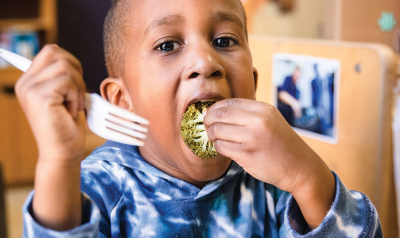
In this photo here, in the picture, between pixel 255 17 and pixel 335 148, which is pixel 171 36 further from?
pixel 255 17

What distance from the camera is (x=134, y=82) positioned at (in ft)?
1.88

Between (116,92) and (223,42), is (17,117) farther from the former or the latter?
(223,42)

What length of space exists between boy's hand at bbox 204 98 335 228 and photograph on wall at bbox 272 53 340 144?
352mm

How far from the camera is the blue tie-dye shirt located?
1.74 feet

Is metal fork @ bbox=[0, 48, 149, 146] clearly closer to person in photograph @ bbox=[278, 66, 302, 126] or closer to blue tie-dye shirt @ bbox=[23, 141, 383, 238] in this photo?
blue tie-dye shirt @ bbox=[23, 141, 383, 238]

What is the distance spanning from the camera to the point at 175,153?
55 centimetres

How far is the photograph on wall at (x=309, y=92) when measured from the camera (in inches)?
32.4

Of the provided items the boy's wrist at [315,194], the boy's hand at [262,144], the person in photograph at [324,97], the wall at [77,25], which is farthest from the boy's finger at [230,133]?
the wall at [77,25]

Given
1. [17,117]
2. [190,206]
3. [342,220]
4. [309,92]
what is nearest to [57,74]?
[190,206]

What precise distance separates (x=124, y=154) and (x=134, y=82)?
4.4 inches

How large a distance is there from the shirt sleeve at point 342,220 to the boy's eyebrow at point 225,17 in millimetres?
264

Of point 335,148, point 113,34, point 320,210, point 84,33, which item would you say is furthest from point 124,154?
point 84,33

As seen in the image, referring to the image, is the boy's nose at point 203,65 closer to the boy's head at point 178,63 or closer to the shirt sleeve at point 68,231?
the boy's head at point 178,63

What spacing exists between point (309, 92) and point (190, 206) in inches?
15.9
